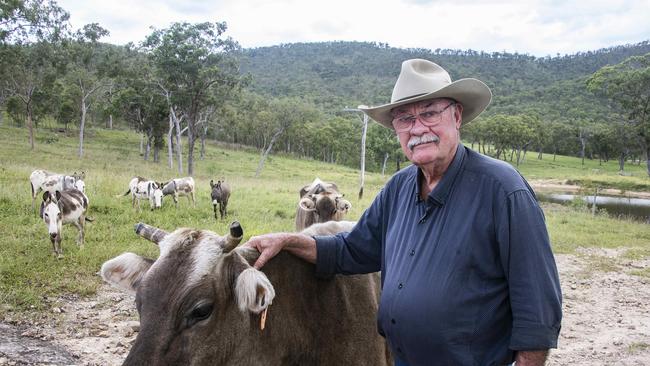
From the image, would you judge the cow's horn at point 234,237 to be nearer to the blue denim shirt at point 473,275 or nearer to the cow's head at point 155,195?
the blue denim shirt at point 473,275

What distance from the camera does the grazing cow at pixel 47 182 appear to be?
1444 centimetres

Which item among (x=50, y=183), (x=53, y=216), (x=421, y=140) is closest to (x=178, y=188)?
(x=50, y=183)

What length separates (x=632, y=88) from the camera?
5016cm

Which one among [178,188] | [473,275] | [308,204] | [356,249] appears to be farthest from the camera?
[178,188]

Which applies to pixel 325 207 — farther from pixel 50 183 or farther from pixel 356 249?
pixel 50 183

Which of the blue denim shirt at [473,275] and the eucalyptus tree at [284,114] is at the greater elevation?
the eucalyptus tree at [284,114]

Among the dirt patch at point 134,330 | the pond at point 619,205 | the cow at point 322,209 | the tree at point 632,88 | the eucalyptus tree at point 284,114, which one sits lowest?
the pond at point 619,205

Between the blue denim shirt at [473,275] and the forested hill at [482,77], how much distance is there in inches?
4106

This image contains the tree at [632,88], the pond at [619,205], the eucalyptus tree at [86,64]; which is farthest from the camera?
the tree at [632,88]

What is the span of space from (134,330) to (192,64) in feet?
105

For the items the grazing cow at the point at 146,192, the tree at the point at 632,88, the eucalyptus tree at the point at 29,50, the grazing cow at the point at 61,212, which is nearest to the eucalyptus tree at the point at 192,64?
the eucalyptus tree at the point at 29,50

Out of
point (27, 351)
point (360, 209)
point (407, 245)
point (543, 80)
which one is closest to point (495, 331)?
point (407, 245)

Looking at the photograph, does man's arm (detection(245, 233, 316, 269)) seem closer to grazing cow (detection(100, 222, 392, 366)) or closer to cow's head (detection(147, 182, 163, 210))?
grazing cow (detection(100, 222, 392, 366))

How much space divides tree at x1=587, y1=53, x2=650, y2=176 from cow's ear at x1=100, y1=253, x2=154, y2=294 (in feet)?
195
